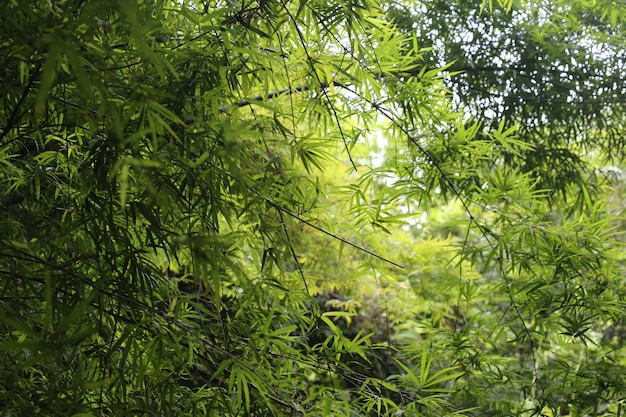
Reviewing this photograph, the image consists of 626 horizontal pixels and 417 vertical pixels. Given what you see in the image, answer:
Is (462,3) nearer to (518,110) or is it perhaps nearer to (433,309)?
(518,110)

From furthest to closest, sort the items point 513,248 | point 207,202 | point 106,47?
point 513,248, point 207,202, point 106,47

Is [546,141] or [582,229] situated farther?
[546,141]

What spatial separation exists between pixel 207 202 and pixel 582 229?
1049mm

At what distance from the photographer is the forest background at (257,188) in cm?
78

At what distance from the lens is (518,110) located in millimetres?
1997

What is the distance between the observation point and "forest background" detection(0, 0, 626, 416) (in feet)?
2.56

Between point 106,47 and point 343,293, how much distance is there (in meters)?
2.54

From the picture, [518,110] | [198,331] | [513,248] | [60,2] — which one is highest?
[518,110]

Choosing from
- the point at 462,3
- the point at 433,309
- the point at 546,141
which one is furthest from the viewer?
the point at 433,309

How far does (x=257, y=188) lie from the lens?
0.95m

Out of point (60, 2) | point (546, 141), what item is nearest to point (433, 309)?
point (546, 141)

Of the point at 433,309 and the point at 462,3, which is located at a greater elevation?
the point at 462,3

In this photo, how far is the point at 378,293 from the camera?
10.5ft

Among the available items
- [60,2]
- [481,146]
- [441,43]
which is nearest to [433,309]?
[441,43]
